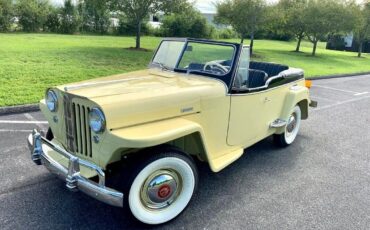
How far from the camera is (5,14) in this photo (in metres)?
20.7

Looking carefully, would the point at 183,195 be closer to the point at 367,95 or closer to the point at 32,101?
the point at 32,101

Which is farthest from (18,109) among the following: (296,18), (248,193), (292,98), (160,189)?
(296,18)

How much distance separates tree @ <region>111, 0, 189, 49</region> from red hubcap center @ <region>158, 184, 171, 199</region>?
1223 cm

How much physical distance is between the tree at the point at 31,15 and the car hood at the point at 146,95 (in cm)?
2192

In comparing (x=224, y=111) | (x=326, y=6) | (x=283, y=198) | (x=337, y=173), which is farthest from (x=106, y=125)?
(x=326, y=6)

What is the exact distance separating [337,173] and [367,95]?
6.36 m

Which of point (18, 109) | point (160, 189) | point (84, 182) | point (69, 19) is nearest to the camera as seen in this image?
point (84, 182)

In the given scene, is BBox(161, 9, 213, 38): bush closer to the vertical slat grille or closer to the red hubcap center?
the vertical slat grille

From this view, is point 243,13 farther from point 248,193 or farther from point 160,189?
point 160,189

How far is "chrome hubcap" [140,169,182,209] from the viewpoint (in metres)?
2.64

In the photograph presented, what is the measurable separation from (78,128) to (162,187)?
2.87 feet

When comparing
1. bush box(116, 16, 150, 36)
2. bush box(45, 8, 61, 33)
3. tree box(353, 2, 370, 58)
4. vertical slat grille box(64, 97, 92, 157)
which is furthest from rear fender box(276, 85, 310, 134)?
bush box(45, 8, 61, 33)

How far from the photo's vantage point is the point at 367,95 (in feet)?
30.1

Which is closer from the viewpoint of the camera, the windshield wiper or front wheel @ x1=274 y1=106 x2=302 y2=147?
the windshield wiper
